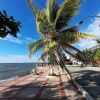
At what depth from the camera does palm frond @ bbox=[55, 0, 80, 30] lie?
19.2 metres

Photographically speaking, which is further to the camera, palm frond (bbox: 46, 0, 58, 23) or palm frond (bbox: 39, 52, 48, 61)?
palm frond (bbox: 39, 52, 48, 61)

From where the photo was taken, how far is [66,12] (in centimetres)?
1994

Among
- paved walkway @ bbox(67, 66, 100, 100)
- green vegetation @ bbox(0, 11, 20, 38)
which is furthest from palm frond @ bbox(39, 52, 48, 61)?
green vegetation @ bbox(0, 11, 20, 38)

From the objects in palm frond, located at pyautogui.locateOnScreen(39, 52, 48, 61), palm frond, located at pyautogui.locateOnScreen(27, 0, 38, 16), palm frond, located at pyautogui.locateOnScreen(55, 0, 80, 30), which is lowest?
palm frond, located at pyautogui.locateOnScreen(39, 52, 48, 61)

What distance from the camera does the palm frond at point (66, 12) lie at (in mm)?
19219

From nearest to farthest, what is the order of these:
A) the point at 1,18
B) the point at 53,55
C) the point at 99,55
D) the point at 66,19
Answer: the point at 1,18 < the point at 66,19 < the point at 53,55 < the point at 99,55

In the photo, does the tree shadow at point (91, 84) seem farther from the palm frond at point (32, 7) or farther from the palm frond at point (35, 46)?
the palm frond at point (32, 7)

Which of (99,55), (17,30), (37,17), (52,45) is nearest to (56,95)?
(52,45)

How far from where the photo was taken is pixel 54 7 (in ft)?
68.2

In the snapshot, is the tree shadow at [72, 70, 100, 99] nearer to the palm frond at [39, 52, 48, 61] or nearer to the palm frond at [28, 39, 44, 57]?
the palm frond at [39, 52, 48, 61]

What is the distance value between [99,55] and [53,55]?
1250 inches

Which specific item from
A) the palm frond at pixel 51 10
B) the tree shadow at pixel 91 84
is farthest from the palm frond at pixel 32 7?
the tree shadow at pixel 91 84

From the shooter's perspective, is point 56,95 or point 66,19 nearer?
point 56,95

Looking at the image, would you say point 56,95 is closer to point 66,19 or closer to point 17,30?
point 17,30
